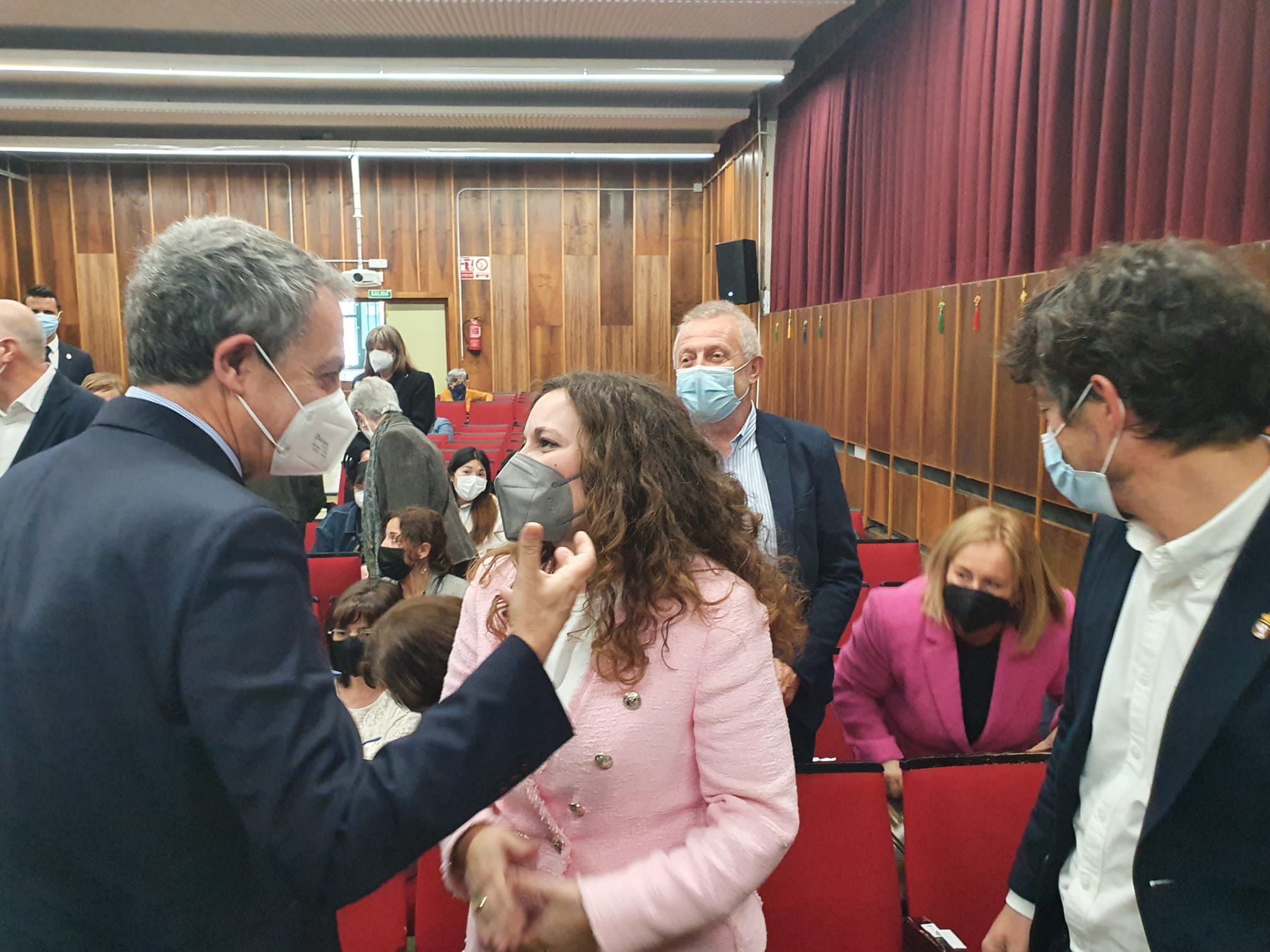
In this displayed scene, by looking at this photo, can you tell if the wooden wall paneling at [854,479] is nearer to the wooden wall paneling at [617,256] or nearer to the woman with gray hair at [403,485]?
the woman with gray hair at [403,485]

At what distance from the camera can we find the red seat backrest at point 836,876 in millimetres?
1808

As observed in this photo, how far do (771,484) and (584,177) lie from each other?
11.6 m

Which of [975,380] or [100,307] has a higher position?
[100,307]

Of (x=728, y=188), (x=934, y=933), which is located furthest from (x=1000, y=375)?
(x=728, y=188)

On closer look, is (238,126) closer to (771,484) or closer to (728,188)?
(728,188)

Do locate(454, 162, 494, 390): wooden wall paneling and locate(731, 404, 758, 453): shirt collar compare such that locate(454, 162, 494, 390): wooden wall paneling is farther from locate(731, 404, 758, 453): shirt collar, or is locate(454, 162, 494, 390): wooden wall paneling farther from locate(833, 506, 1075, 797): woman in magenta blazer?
locate(833, 506, 1075, 797): woman in magenta blazer

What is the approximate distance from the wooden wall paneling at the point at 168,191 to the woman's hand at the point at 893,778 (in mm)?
12491

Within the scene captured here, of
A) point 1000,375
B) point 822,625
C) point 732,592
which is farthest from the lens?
point 1000,375

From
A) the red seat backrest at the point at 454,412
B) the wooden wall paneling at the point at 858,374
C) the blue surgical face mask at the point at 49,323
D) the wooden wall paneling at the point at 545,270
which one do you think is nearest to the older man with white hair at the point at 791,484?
the wooden wall paneling at the point at 858,374

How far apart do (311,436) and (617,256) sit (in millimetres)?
12288

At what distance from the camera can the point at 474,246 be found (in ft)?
42.1

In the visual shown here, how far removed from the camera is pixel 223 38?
337 inches

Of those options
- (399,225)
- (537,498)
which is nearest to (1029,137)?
(537,498)

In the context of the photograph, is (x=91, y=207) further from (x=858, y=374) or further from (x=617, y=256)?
(x=858, y=374)
